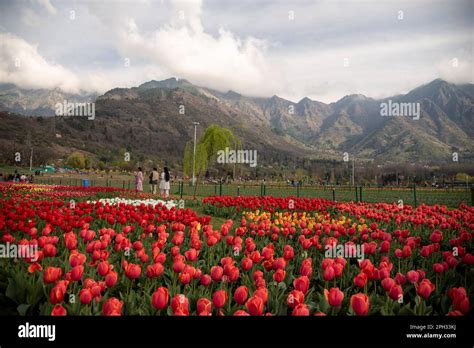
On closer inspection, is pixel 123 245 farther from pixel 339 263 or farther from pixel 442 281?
pixel 442 281

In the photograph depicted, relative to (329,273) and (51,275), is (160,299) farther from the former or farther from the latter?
(329,273)

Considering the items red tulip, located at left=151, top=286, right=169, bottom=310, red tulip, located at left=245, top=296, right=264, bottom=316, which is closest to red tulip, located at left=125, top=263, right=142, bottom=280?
red tulip, located at left=151, top=286, right=169, bottom=310

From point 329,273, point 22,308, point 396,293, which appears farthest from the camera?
point 329,273

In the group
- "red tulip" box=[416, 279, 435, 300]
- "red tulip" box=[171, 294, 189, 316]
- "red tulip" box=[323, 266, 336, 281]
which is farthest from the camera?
"red tulip" box=[323, 266, 336, 281]

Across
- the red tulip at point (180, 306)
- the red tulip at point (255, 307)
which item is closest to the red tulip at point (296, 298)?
the red tulip at point (255, 307)

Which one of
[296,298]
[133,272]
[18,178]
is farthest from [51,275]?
[18,178]

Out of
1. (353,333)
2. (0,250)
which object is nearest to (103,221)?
(0,250)

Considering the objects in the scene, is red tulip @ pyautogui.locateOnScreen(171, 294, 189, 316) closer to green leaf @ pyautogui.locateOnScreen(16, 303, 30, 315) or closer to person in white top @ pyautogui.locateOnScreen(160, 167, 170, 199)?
green leaf @ pyautogui.locateOnScreen(16, 303, 30, 315)

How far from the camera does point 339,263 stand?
349 cm

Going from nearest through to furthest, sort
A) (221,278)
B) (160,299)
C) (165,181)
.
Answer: (160,299) → (221,278) → (165,181)

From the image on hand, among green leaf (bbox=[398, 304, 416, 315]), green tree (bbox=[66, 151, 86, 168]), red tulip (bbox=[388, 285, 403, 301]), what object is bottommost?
green leaf (bbox=[398, 304, 416, 315])

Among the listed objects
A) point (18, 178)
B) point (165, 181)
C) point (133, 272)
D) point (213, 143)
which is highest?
point (213, 143)

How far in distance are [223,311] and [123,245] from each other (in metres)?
2.09

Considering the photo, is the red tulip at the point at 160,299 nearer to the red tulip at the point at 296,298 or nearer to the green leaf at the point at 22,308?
the red tulip at the point at 296,298
